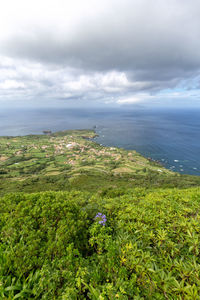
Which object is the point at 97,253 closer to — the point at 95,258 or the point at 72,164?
the point at 95,258

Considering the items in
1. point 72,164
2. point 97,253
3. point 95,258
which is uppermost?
point 95,258

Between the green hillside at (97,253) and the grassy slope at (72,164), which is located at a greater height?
the green hillside at (97,253)

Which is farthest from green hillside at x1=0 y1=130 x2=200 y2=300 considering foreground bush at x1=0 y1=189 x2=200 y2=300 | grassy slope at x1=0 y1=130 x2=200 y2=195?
grassy slope at x1=0 y1=130 x2=200 y2=195

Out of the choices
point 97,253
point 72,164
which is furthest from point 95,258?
point 72,164

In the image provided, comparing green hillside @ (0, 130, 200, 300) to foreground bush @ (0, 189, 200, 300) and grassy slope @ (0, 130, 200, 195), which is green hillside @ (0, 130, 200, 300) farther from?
grassy slope @ (0, 130, 200, 195)

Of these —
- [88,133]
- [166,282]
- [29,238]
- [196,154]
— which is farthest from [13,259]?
[88,133]

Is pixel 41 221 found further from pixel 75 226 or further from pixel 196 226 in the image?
pixel 196 226

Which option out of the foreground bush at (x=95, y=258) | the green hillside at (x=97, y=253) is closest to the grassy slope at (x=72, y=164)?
the green hillside at (x=97, y=253)

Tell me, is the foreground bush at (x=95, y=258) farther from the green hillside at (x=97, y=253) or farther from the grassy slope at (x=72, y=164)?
the grassy slope at (x=72, y=164)
